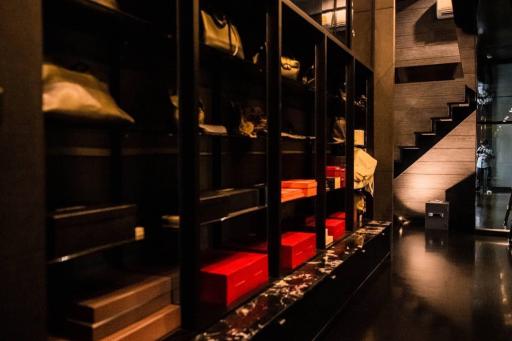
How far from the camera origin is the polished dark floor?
2.90 meters

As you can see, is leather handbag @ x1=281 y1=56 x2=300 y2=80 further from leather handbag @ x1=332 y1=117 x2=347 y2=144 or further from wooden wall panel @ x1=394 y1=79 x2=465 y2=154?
wooden wall panel @ x1=394 y1=79 x2=465 y2=154

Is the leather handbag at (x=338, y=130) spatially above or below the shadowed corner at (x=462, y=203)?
above

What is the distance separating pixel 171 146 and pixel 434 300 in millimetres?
2574

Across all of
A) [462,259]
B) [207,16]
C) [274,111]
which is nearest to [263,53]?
[274,111]

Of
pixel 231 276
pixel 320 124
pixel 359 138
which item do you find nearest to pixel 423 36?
pixel 359 138

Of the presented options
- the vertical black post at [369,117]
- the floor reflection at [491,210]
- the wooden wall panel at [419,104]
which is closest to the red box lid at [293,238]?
the vertical black post at [369,117]

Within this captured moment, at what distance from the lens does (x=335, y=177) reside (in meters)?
3.99

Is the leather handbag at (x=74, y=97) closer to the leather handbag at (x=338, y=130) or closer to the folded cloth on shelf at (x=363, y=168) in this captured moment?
the leather handbag at (x=338, y=130)

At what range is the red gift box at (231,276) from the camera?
2227mm

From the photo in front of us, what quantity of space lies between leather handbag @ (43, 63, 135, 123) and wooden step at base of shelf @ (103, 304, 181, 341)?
0.82m

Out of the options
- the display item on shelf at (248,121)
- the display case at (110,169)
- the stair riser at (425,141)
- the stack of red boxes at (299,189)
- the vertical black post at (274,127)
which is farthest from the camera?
the stair riser at (425,141)

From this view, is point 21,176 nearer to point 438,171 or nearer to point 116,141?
point 116,141

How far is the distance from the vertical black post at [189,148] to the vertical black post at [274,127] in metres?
0.82

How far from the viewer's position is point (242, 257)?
256 cm
